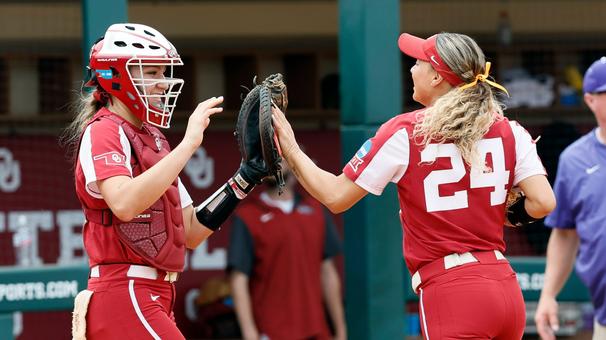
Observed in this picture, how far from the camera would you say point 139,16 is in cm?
855

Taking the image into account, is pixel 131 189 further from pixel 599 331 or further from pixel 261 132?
pixel 599 331

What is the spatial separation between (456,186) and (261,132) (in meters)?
0.69

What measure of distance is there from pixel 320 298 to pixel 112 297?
3191 mm

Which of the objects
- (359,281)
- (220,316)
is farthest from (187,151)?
(220,316)

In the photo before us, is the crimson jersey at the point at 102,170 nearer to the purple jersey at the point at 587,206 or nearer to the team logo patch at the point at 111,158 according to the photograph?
the team logo patch at the point at 111,158

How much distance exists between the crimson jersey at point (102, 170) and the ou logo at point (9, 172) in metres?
4.24

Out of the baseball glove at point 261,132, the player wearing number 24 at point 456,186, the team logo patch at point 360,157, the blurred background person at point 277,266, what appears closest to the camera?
the player wearing number 24 at point 456,186

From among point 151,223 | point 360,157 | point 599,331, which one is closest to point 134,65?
point 151,223

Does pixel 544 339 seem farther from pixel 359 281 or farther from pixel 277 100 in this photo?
pixel 277 100

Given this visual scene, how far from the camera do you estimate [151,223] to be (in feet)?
12.5

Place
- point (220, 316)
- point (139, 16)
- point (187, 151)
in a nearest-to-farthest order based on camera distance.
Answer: point (187, 151)
point (220, 316)
point (139, 16)

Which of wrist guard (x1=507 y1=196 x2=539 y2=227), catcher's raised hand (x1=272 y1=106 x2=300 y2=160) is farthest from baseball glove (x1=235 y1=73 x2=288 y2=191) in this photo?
wrist guard (x1=507 y1=196 x2=539 y2=227)

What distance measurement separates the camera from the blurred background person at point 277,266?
6492mm

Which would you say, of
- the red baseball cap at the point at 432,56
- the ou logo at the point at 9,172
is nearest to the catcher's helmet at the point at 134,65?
the red baseball cap at the point at 432,56
